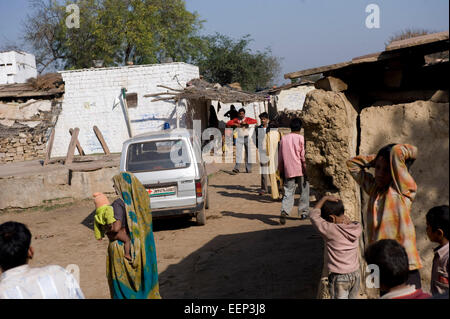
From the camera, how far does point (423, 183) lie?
13.3ft

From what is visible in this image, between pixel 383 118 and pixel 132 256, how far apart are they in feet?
8.75

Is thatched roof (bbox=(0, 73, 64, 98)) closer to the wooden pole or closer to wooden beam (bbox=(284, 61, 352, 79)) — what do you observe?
the wooden pole

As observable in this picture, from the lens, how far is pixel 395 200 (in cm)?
307

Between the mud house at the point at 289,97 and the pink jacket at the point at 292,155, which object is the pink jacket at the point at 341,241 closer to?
the pink jacket at the point at 292,155

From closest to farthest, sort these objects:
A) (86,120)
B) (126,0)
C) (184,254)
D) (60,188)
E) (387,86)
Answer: (387,86) < (184,254) < (60,188) < (86,120) < (126,0)

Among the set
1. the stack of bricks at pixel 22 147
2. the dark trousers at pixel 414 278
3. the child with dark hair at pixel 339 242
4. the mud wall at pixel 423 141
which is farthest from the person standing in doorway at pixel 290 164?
the stack of bricks at pixel 22 147

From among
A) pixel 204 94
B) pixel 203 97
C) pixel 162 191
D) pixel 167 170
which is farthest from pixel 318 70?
pixel 203 97

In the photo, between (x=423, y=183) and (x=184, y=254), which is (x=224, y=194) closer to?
(x=184, y=254)

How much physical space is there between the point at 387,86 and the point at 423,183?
1057 mm

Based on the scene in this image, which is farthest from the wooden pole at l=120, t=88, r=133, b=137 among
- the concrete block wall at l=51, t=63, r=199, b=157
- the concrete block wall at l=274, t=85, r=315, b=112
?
the concrete block wall at l=274, t=85, r=315, b=112

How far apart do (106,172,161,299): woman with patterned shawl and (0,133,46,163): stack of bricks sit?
17266mm

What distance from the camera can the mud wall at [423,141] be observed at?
386cm

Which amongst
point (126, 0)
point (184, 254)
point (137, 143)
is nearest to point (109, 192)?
point (137, 143)

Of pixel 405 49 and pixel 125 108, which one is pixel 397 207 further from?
pixel 125 108
